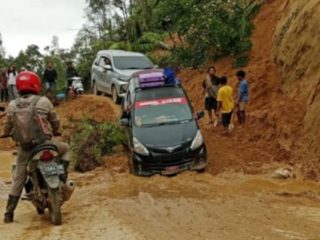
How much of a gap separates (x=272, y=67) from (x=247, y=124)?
270 centimetres

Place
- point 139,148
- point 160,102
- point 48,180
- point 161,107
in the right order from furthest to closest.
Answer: point 160,102, point 161,107, point 139,148, point 48,180

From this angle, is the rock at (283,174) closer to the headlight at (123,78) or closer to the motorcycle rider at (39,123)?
the motorcycle rider at (39,123)

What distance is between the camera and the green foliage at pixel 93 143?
A: 16266 millimetres

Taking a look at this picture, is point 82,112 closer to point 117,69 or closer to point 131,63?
point 117,69

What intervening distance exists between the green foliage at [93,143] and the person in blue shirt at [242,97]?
3.10m

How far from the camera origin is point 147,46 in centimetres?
3297

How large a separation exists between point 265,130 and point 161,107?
9.59 feet

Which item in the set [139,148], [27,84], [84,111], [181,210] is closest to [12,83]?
[84,111]

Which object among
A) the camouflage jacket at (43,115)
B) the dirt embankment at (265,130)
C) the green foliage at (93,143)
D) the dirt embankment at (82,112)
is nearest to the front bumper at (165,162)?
the dirt embankment at (265,130)

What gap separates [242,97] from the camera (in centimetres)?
1698

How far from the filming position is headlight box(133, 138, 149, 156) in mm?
14239

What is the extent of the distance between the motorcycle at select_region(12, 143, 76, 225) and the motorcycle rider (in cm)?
13

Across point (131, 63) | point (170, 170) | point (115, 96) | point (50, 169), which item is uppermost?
point (131, 63)

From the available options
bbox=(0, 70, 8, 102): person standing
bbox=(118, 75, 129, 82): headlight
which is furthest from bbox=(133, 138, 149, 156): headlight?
bbox=(0, 70, 8, 102): person standing
